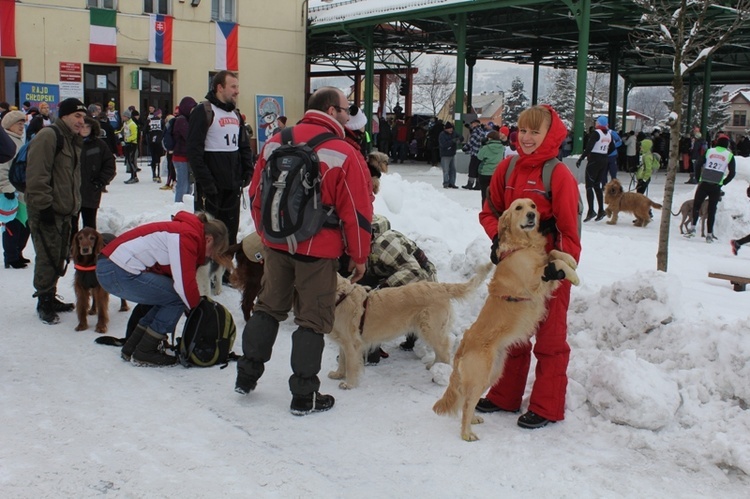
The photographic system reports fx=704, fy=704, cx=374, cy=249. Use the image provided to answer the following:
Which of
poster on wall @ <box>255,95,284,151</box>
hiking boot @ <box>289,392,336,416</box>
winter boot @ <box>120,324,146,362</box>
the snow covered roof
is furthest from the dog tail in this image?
poster on wall @ <box>255,95,284,151</box>

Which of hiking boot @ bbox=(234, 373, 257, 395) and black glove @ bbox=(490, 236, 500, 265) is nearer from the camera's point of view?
black glove @ bbox=(490, 236, 500, 265)

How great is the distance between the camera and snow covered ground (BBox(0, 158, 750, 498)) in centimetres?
348

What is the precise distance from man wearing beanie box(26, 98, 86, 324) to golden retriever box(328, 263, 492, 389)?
2.89m

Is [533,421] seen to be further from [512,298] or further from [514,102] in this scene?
[514,102]

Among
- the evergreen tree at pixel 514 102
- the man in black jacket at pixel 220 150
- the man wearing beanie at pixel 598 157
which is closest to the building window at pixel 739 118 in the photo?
the evergreen tree at pixel 514 102

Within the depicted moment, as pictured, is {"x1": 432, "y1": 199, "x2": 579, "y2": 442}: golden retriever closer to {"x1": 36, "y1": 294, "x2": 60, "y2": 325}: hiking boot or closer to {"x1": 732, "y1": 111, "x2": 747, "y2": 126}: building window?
{"x1": 36, "y1": 294, "x2": 60, "y2": 325}: hiking boot

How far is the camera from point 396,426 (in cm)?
422

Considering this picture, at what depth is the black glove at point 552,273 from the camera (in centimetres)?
379

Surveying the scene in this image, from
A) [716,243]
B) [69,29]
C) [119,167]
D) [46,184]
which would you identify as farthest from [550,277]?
[69,29]

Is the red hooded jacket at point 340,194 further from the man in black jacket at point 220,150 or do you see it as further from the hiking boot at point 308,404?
the man in black jacket at point 220,150

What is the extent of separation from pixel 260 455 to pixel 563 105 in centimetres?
7181

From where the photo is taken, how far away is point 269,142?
4.36 meters

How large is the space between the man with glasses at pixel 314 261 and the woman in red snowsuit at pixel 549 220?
2.88 ft

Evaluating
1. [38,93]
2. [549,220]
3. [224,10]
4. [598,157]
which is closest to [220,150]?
[549,220]
